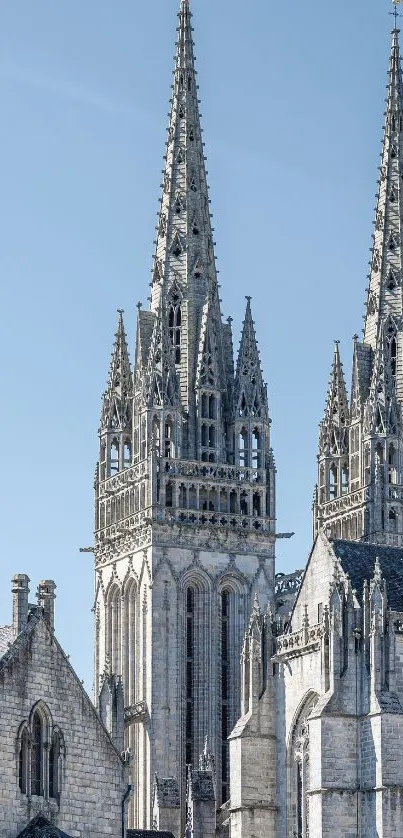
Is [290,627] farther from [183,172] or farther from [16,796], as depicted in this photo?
[183,172]

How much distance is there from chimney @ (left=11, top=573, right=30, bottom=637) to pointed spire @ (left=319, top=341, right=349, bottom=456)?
5161cm

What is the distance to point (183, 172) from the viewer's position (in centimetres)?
11069

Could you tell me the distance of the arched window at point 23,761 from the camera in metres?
57.0

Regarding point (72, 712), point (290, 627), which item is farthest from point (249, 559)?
point (72, 712)

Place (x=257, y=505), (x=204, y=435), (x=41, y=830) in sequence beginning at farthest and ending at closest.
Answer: (x=204, y=435), (x=257, y=505), (x=41, y=830)

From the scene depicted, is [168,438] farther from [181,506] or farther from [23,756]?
[23,756]

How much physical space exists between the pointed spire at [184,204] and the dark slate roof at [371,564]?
36.5 metres

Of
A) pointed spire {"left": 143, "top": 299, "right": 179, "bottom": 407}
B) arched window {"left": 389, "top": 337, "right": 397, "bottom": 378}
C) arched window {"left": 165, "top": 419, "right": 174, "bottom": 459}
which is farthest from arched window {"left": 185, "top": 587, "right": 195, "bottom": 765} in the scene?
arched window {"left": 389, "top": 337, "right": 397, "bottom": 378}

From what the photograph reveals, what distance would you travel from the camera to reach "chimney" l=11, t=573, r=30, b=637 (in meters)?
58.1

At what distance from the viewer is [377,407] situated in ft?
350

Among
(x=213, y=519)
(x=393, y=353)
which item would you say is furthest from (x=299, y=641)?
(x=393, y=353)

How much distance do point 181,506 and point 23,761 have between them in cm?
4674

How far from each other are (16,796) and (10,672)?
9.66 ft

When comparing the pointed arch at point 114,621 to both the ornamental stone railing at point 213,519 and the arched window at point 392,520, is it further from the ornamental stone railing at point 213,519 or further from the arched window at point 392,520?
the arched window at point 392,520
